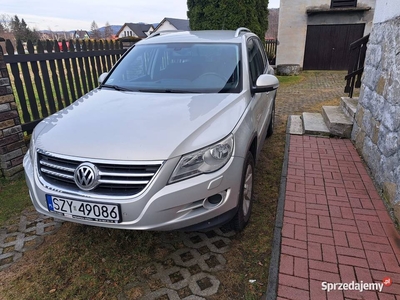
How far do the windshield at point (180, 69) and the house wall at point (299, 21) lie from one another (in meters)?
11.1

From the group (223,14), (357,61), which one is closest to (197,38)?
(357,61)

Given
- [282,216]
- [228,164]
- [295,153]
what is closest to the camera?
[228,164]

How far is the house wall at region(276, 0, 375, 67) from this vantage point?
12.2 meters

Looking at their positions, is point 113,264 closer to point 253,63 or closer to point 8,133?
point 8,133

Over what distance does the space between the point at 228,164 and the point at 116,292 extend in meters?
1.24

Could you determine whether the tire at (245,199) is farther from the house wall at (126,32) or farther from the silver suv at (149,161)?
the house wall at (126,32)

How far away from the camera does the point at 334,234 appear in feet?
8.50

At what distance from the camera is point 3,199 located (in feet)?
11.0

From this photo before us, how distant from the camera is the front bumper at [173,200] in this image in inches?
76.2

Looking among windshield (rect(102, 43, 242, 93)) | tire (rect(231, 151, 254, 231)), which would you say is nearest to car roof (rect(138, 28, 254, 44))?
windshield (rect(102, 43, 242, 93))

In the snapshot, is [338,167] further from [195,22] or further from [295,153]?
[195,22]

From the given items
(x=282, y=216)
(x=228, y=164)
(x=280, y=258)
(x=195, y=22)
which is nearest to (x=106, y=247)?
(x=228, y=164)

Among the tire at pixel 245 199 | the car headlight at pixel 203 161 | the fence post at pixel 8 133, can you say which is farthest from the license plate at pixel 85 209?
the fence post at pixel 8 133

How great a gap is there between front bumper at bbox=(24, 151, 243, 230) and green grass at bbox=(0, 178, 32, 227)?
124 cm
